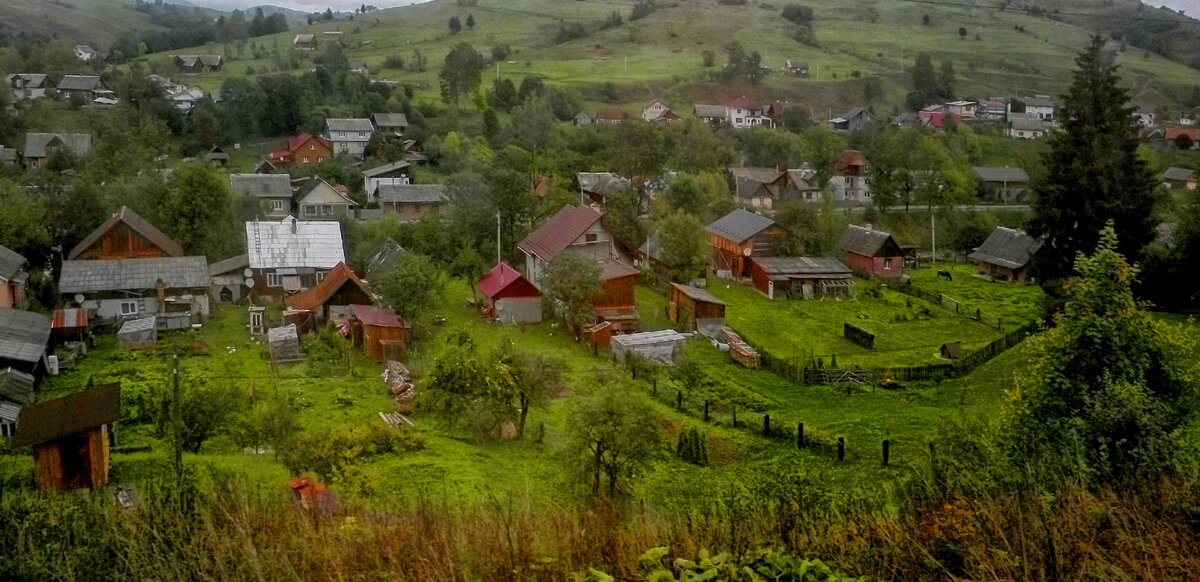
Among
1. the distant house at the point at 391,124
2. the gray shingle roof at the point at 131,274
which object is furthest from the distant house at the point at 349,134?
the gray shingle roof at the point at 131,274

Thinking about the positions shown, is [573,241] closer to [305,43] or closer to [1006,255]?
[1006,255]

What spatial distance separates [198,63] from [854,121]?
34.3 m

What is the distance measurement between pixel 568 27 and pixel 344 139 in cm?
2913

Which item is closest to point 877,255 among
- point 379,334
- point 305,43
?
point 379,334

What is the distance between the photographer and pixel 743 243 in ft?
65.0

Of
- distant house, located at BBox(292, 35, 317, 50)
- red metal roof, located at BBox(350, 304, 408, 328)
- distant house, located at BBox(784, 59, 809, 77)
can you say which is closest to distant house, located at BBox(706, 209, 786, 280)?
red metal roof, located at BBox(350, 304, 408, 328)

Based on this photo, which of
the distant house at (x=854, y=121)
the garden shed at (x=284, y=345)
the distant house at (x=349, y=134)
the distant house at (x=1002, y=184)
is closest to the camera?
the garden shed at (x=284, y=345)

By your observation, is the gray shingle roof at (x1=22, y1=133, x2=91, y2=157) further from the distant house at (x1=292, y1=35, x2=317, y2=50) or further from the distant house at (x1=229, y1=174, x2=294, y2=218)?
the distant house at (x1=292, y1=35, x2=317, y2=50)

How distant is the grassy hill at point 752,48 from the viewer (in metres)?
47.1

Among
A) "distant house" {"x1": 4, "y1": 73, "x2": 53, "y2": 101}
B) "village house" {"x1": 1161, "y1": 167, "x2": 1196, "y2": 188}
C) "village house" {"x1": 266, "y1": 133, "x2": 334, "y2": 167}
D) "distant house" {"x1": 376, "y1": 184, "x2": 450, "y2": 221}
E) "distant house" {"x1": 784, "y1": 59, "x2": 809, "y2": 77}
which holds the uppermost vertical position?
"distant house" {"x1": 784, "y1": 59, "x2": 809, "y2": 77}

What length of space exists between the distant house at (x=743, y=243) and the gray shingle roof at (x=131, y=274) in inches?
415

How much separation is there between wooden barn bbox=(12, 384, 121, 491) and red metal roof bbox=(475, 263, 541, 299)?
807cm

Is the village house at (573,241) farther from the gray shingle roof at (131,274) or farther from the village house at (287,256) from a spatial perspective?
the gray shingle roof at (131,274)

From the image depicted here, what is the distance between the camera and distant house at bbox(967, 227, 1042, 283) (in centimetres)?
2064
